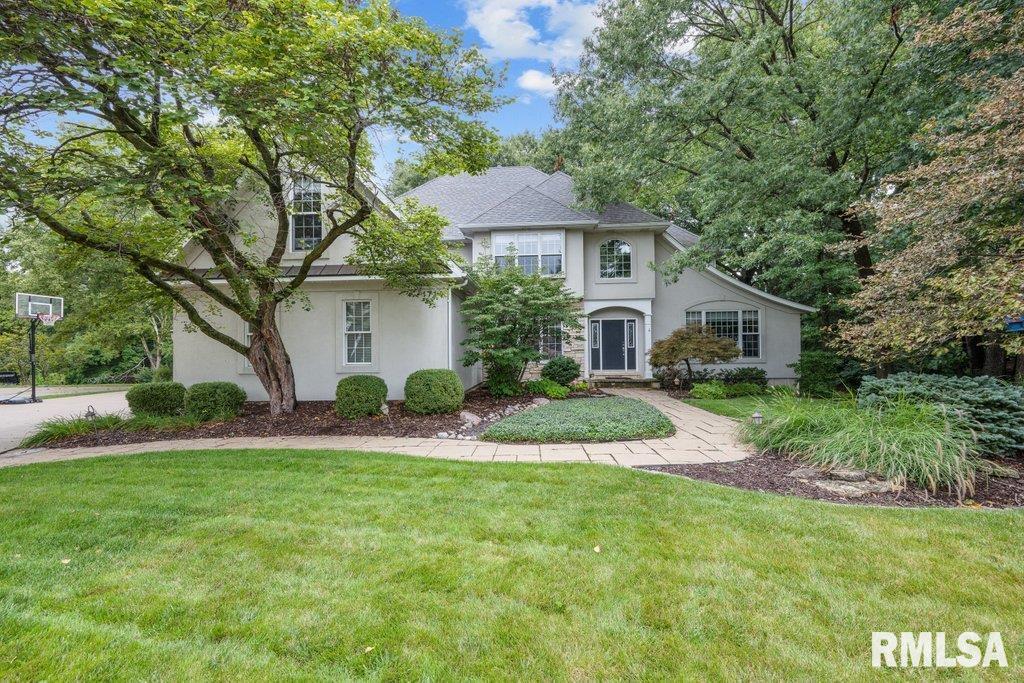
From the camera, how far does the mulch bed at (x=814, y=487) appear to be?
3879mm

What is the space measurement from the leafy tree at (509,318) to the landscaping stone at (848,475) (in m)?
6.22

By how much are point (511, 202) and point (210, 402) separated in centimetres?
1016

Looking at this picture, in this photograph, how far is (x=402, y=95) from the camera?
565cm

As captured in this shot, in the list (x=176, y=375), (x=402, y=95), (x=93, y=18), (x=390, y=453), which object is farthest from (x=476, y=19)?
(x=176, y=375)

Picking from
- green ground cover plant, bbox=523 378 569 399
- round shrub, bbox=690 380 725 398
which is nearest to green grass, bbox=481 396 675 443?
green ground cover plant, bbox=523 378 569 399

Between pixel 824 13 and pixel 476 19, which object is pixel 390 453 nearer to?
pixel 476 19

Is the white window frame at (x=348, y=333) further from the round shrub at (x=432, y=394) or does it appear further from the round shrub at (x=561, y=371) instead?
the round shrub at (x=561, y=371)

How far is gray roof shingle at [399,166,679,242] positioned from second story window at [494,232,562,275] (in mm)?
472

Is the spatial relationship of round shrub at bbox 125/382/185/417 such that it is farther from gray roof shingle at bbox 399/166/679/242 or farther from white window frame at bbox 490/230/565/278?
white window frame at bbox 490/230/565/278

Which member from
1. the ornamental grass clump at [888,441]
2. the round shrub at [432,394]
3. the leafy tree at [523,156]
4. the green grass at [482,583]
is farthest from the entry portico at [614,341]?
the green grass at [482,583]

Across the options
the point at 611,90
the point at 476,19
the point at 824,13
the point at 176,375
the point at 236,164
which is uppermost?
the point at 824,13

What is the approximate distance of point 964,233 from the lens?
474 centimetres

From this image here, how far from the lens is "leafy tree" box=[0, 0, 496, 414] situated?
4.70 meters

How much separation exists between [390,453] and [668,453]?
143 inches
